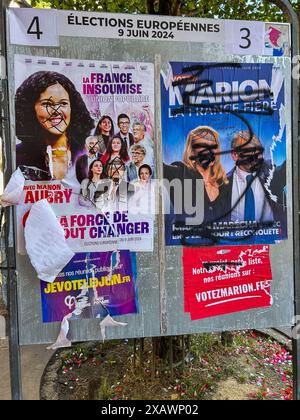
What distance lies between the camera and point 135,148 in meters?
2.48

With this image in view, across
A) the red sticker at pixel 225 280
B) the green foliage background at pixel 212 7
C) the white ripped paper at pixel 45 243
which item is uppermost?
the green foliage background at pixel 212 7

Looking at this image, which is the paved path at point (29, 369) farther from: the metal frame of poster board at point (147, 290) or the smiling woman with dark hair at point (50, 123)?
the smiling woman with dark hair at point (50, 123)

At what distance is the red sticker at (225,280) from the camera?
260 cm

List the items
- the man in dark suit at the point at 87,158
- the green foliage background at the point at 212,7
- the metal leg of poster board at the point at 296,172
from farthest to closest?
the green foliage background at the point at 212,7, the metal leg of poster board at the point at 296,172, the man in dark suit at the point at 87,158

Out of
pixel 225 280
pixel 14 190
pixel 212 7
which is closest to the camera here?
pixel 14 190

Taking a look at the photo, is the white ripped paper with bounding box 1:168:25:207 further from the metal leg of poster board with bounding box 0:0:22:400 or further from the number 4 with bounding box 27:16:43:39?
the number 4 with bounding box 27:16:43:39

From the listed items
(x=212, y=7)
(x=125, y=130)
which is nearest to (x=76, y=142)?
(x=125, y=130)

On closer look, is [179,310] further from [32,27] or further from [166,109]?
[32,27]

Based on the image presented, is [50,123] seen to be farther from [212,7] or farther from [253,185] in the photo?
[212,7]

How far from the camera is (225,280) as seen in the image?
2.64 metres

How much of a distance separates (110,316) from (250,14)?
402 centimetres

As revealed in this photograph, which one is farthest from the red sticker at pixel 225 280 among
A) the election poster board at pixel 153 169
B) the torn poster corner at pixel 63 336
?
the torn poster corner at pixel 63 336

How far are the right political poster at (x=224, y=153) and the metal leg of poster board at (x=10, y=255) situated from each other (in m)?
0.92

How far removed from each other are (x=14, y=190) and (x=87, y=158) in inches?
18.0
